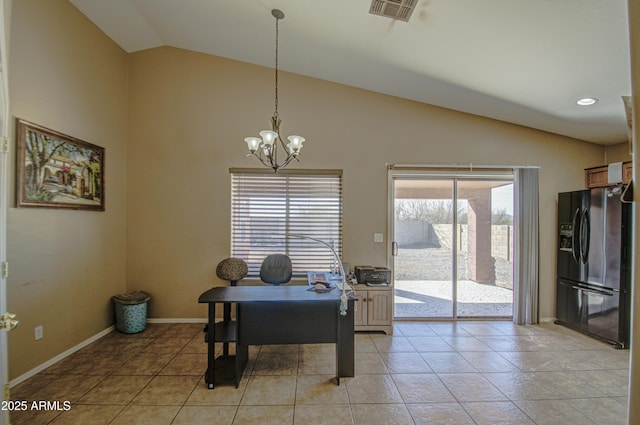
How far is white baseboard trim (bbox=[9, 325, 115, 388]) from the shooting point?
2.39m

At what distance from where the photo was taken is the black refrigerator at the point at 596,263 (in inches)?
122

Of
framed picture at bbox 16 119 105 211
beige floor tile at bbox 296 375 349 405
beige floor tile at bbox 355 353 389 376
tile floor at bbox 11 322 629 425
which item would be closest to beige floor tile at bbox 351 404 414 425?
tile floor at bbox 11 322 629 425

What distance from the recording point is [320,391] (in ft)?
7.63

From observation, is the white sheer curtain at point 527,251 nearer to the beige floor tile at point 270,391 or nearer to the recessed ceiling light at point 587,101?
the recessed ceiling light at point 587,101

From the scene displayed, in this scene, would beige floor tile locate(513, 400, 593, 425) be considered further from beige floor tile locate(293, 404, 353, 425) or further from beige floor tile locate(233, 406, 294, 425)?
beige floor tile locate(233, 406, 294, 425)

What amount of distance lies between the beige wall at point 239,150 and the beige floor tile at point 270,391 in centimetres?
173

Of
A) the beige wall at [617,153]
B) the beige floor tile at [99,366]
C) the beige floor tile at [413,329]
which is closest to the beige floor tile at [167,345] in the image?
the beige floor tile at [99,366]

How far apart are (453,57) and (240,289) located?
3.22 m

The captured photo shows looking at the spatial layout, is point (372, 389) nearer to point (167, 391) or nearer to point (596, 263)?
point (167, 391)

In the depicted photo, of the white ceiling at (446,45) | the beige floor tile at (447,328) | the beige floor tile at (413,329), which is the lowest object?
the beige floor tile at (447,328)

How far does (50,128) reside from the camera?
2.71 m

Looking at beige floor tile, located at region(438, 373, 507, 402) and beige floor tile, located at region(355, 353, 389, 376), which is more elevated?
beige floor tile, located at region(438, 373, 507, 402)

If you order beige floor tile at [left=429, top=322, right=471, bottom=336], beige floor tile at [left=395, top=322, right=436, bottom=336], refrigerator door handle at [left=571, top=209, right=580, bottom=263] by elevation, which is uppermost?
refrigerator door handle at [left=571, top=209, right=580, bottom=263]

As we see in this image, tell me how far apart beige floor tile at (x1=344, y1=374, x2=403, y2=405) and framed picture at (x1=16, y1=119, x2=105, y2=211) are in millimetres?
3465
